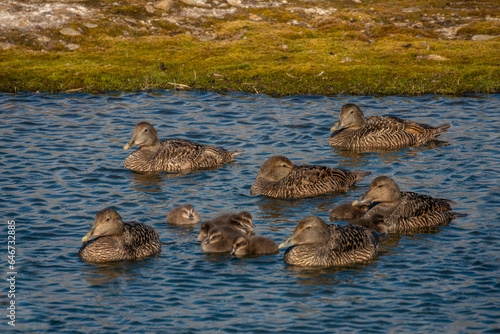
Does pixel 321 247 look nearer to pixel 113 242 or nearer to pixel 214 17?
pixel 113 242

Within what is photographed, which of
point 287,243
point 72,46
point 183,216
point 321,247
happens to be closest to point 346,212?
point 321,247

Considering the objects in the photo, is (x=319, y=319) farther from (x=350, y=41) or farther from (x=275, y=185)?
(x=350, y=41)

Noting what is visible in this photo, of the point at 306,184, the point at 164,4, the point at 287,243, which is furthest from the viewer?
the point at 164,4

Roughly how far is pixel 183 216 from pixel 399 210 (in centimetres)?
411

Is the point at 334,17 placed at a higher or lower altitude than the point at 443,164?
higher

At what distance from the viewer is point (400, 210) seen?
41.8 ft

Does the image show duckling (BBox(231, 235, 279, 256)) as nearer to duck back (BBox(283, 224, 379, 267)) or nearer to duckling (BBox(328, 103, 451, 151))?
duck back (BBox(283, 224, 379, 267))

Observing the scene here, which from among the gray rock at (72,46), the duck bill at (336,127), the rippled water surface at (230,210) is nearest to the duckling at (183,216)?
the rippled water surface at (230,210)

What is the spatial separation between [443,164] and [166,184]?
672 cm

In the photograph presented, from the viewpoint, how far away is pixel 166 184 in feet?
51.5

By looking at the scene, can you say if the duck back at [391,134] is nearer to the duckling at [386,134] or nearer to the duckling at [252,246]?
the duckling at [386,134]

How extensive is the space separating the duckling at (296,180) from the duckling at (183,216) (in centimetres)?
237

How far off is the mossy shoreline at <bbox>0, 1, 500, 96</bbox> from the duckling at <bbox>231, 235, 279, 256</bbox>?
1203cm

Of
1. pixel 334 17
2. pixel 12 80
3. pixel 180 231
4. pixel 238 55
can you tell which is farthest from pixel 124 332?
pixel 334 17
